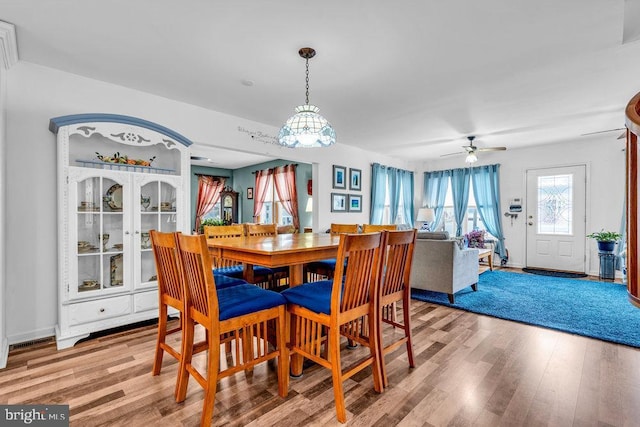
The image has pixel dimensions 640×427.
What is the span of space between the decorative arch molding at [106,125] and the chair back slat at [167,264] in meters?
1.39

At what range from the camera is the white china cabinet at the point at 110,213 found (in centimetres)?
252

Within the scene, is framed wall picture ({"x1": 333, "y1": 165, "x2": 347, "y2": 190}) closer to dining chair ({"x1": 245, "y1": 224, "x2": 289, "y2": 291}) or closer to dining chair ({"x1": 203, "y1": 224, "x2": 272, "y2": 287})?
dining chair ({"x1": 245, "y1": 224, "x2": 289, "y2": 291})

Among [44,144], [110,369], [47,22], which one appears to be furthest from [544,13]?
[44,144]

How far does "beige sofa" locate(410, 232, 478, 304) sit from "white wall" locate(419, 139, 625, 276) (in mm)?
2894

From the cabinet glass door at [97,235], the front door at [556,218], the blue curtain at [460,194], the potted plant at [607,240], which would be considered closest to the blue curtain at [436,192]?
the blue curtain at [460,194]

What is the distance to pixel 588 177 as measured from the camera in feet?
17.7

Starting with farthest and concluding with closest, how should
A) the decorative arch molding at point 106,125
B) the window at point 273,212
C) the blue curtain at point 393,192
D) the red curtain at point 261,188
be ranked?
1. the red curtain at point 261,188
2. the window at point 273,212
3. the blue curtain at point 393,192
4. the decorative arch molding at point 106,125

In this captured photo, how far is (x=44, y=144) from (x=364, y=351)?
10.4 feet

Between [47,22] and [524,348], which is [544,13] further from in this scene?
[47,22]

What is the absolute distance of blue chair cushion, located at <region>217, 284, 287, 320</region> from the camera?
161 centimetres

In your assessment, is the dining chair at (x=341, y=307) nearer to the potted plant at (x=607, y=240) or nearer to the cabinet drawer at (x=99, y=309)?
the cabinet drawer at (x=99, y=309)

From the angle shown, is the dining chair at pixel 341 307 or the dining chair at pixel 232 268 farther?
the dining chair at pixel 232 268

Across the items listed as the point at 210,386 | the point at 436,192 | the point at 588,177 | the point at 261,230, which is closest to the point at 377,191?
the point at 436,192

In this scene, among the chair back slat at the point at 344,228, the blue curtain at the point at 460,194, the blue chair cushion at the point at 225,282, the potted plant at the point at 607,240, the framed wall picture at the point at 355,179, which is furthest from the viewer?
the blue curtain at the point at 460,194
